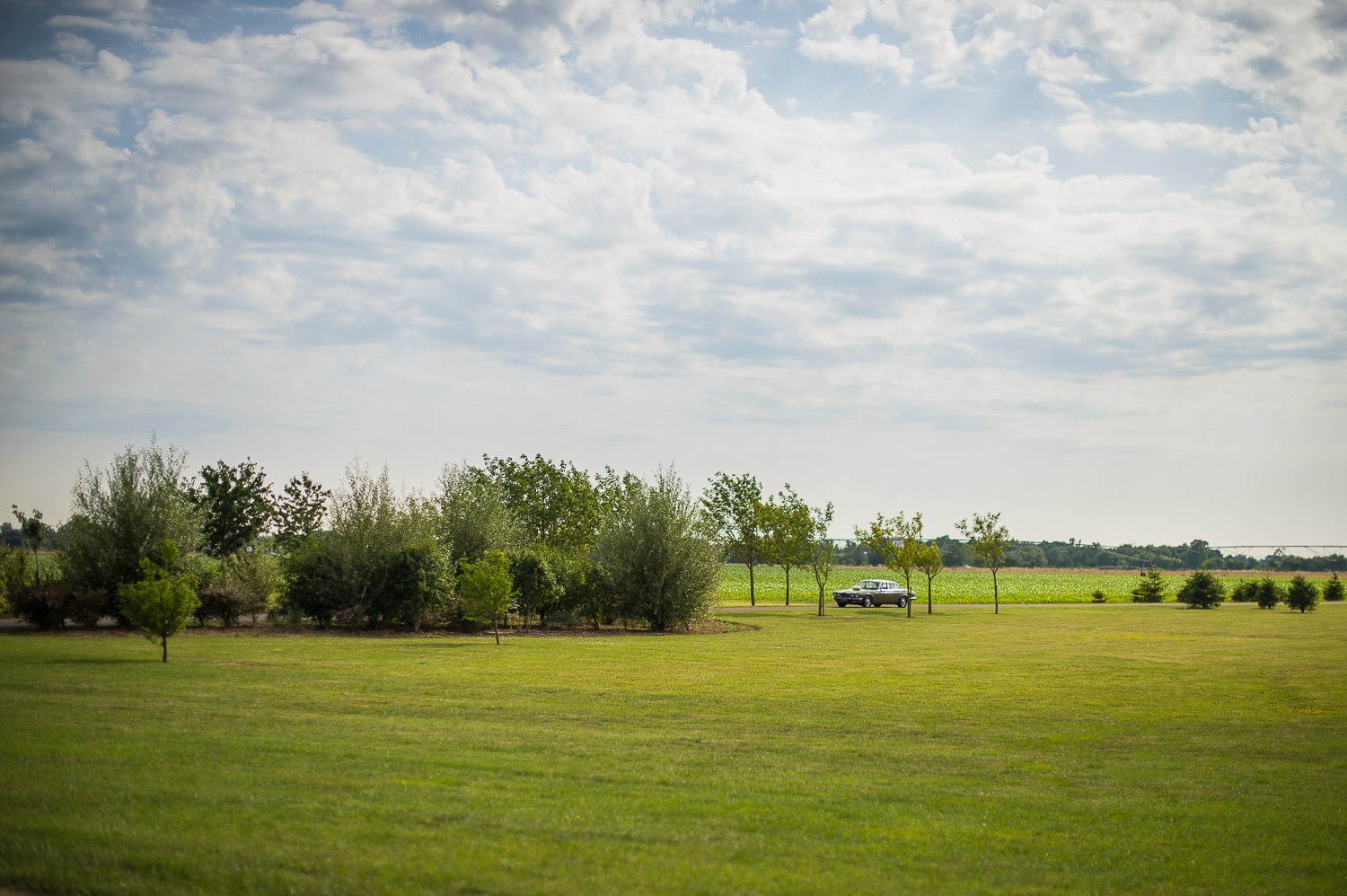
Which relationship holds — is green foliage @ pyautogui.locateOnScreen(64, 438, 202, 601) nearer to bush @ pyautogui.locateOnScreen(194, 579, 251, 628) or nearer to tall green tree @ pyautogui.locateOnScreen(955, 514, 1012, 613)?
bush @ pyautogui.locateOnScreen(194, 579, 251, 628)

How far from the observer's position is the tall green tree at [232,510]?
42156 millimetres

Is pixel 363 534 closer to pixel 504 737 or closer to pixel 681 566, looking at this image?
pixel 681 566

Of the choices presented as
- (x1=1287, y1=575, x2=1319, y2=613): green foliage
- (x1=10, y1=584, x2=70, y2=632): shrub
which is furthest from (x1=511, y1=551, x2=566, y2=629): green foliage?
(x1=1287, y1=575, x2=1319, y2=613): green foliage

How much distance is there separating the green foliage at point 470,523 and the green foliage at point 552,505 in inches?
457

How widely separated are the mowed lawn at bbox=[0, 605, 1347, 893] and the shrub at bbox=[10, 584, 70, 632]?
231 inches

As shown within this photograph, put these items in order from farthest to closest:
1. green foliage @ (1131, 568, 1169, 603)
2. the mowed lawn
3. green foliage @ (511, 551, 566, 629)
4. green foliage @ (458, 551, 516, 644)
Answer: green foliage @ (1131, 568, 1169, 603) < green foliage @ (511, 551, 566, 629) < green foliage @ (458, 551, 516, 644) < the mowed lawn

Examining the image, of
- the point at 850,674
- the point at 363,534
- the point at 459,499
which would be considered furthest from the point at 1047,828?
the point at 459,499

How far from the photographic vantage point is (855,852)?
25.2 feet

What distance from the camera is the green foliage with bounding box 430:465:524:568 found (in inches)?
1426

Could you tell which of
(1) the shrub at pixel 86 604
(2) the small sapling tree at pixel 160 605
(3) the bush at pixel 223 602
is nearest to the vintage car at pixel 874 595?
(3) the bush at pixel 223 602

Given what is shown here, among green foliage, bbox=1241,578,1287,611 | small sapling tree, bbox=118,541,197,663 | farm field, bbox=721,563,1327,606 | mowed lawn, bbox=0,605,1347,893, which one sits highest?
small sapling tree, bbox=118,541,197,663

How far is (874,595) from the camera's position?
189 ft

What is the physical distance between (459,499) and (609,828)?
31.0 meters

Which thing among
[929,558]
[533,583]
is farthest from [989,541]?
[533,583]
